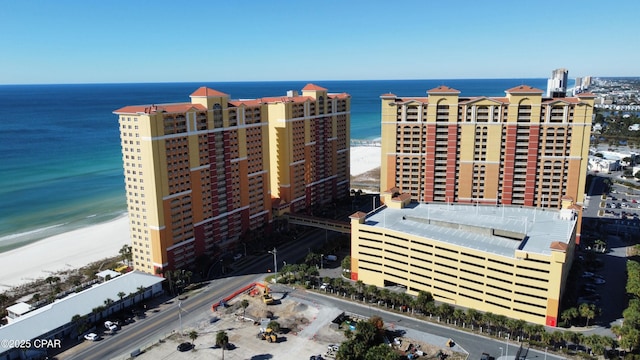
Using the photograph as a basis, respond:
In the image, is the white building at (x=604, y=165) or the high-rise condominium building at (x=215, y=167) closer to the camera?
the high-rise condominium building at (x=215, y=167)

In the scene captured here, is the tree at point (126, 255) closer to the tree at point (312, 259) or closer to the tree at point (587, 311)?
the tree at point (312, 259)

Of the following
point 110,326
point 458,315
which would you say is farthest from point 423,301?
point 110,326

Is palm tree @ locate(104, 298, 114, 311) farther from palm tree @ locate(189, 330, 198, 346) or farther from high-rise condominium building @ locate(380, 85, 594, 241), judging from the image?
high-rise condominium building @ locate(380, 85, 594, 241)

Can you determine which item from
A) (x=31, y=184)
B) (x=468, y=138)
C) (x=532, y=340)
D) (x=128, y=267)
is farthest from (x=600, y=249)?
(x=31, y=184)

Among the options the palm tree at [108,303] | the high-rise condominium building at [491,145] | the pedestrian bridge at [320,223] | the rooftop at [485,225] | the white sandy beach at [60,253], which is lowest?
the white sandy beach at [60,253]

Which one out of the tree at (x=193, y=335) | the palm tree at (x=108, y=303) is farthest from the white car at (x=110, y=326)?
the tree at (x=193, y=335)

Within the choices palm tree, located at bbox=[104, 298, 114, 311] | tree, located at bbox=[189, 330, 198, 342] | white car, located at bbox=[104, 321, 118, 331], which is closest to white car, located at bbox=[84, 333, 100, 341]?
white car, located at bbox=[104, 321, 118, 331]

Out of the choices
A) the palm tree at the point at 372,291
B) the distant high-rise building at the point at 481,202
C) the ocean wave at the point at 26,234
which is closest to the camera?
the distant high-rise building at the point at 481,202
